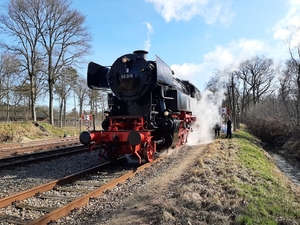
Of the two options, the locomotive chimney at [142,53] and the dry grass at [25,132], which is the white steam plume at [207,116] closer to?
the locomotive chimney at [142,53]

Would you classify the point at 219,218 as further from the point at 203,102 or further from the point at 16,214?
the point at 203,102

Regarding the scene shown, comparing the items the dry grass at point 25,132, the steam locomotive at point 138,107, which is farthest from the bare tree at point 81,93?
the steam locomotive at point 138,107

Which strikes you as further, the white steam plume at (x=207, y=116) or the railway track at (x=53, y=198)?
the white steam plume at (x=207, y=116)

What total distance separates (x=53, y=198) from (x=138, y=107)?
14.7 feet

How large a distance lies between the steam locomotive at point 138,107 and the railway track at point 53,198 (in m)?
1.02

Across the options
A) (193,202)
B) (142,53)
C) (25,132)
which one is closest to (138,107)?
(142,53)

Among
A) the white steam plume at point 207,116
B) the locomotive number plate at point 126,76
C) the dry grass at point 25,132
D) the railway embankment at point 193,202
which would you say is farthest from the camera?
the dry grass at point 25,132

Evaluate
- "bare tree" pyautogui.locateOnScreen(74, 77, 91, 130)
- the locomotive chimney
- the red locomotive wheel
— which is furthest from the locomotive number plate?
"bare tree" pyautogui.locateOnScreen(74, 77, 91, 130)

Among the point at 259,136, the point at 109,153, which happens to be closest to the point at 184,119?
the point at 109,153

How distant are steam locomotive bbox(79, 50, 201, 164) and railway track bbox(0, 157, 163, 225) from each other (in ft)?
3.36

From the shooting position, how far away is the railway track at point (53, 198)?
4332mm

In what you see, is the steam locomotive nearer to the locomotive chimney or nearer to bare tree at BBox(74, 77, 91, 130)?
the locomotive chimney

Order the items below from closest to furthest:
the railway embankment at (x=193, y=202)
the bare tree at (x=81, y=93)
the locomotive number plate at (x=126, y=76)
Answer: the railway embankment at (x=193, y=202)
the locomotive number plate at (x=126, y=76)
the bare tree at (x=81, y=93)

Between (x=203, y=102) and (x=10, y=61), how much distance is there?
20.3 metres
